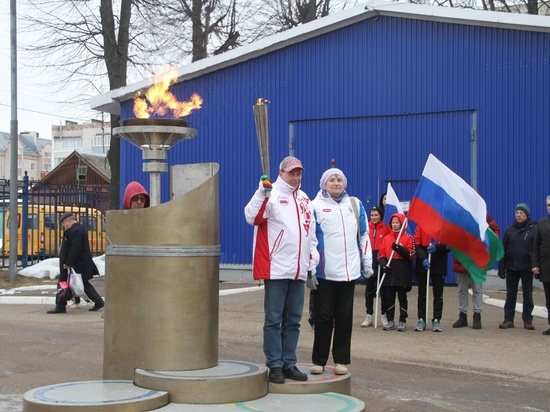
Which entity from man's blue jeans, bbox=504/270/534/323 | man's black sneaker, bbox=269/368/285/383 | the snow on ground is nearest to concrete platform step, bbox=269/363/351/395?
man's black sneaker, bbox=269/368/285/383

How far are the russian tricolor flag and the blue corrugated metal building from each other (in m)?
5.44

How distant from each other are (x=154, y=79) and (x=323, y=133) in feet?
38.8

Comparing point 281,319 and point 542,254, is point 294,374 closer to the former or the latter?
point 281,319

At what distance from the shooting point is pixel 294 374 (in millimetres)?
7461

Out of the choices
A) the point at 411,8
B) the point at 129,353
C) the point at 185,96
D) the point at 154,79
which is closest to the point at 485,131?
the point at 411,8

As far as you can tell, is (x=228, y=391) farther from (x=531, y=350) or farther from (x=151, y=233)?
(x=531, y=350)

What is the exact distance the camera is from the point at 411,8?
61.1ft

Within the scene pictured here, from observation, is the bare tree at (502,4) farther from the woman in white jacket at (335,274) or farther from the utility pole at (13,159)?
the woman in white jacket at (335,274)

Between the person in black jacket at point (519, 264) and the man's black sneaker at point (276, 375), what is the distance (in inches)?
250

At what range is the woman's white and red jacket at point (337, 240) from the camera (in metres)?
7.77

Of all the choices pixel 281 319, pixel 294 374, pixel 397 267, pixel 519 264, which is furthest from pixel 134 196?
pixel 519 264

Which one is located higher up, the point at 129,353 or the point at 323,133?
the point at 323,133

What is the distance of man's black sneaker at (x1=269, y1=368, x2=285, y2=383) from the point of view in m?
7.31

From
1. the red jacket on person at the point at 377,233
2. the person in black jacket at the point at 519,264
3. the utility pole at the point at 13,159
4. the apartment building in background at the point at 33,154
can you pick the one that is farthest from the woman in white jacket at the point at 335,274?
the apartment building in background at the point at 33,154
